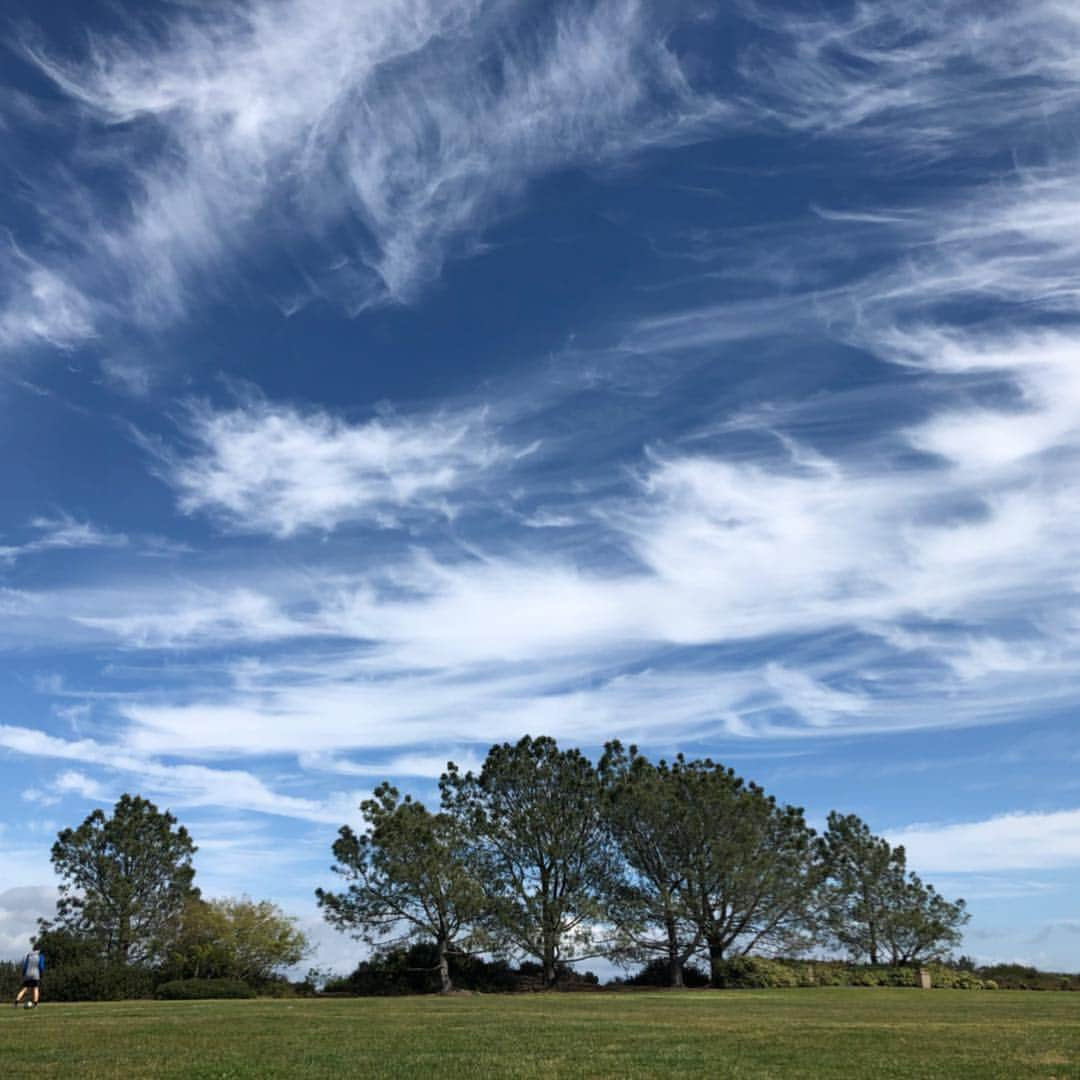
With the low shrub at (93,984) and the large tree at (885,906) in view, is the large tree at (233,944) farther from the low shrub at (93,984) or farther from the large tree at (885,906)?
the large tree at (885,906)

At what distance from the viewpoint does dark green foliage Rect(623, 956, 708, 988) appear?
181ft

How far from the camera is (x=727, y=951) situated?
55188mm

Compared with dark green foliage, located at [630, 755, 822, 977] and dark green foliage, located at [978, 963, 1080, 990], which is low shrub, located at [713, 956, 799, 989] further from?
dark green foliage, located at [978, 963, 1080, 990]

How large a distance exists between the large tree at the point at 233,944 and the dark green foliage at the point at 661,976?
60.7 feet

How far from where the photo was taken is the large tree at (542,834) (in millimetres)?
54188

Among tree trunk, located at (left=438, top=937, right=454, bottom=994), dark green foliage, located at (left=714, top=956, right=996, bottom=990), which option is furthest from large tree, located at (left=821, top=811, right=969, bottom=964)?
tree trunk, located at (left=438, top=937, right=454, bottom=994)

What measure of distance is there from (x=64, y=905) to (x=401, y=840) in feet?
70.6

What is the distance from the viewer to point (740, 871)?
5338 centimetres

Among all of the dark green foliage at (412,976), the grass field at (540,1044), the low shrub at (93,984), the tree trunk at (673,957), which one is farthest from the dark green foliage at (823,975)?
the low shrub at (93,984)

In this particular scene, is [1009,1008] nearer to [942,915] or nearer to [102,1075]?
[102,1075]

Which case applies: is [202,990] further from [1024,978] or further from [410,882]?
[1024,978]

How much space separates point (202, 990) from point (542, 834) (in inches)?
763

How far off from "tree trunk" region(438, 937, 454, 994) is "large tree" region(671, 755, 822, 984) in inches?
519

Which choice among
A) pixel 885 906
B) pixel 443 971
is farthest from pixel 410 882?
pixel 885 906
